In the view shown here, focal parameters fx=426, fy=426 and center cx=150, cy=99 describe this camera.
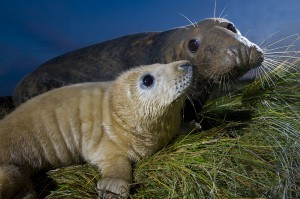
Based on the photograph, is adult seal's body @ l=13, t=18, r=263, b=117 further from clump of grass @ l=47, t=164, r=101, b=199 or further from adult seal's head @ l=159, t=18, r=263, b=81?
clump of grass @ l=47, t=164, r=101, b=199

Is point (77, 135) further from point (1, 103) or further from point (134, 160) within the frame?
point (1, 103)

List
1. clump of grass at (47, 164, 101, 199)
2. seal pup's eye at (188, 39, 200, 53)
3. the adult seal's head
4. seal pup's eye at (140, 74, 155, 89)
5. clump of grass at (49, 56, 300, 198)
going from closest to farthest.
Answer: clump of grass at (49, 56, 300, 198) → clump of grass at (47, 164, 101, 199) → seal pup's eye at (140, 74, 155, 89) → the adult seal's head → seal pup's eye at (188, 39, 200, 53)

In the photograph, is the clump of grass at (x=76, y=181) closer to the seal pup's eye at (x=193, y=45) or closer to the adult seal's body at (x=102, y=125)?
the adult seal's body at (x=102, y=125)

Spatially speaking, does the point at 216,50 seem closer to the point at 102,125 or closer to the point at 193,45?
the point at 193,45

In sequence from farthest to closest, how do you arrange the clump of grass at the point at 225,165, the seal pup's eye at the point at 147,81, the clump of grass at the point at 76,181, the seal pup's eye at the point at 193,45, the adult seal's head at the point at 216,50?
1. the seal pup's eye at the point at 193,45
2. the adult seal's head at the point at 216,50
3. the seal pup's eye at the point at 147,81
4. the clump of grass at the point at 76,181
5. the clump of grass at the point at 225,165

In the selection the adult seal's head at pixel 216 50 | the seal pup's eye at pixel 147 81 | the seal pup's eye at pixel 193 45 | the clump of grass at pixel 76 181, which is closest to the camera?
the clump of grass at pixel 76 181

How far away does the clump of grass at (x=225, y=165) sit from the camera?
304 centimetres

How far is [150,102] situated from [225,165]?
77 centimetres

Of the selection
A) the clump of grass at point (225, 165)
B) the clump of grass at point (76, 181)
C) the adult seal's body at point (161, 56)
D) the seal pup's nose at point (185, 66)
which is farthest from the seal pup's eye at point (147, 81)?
the adult seal's body at point (161, 56)

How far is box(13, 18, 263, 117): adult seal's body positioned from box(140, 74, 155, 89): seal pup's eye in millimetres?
1069

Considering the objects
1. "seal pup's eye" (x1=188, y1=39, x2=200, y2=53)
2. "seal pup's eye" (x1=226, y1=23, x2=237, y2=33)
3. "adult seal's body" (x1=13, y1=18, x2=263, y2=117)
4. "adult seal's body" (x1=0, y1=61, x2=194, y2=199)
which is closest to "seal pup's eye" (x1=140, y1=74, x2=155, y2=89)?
"adult seal's body" (x1=0, y1=61, x2=194, y2=199)

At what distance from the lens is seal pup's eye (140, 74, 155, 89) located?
335 centimetres

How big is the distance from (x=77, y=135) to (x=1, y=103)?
467 centimetres

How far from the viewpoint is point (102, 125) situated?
11.9ft
